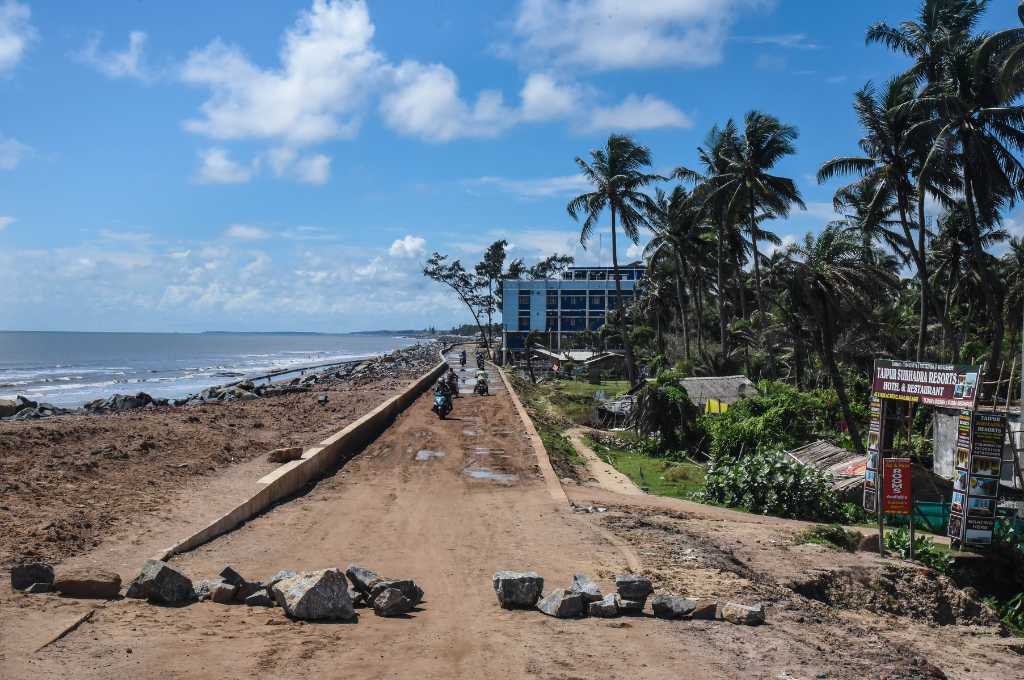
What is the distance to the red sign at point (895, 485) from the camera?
11.9 metres

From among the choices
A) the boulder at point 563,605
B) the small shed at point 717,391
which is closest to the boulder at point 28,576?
the boulder at point 563,605

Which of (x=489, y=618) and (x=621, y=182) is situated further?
(x=621, y=182)

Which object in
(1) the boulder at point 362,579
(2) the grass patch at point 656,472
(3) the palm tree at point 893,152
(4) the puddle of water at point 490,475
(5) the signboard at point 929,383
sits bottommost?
(2) the grass patch at point 656,472

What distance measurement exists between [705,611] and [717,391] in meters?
24.3

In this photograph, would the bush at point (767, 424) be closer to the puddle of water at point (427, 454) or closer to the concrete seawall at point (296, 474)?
the puddle of water at point (427, 454)

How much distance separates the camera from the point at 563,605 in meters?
7.71

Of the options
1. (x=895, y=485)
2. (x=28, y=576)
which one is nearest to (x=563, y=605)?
(x=28, y=576)

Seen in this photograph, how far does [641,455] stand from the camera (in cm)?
2527

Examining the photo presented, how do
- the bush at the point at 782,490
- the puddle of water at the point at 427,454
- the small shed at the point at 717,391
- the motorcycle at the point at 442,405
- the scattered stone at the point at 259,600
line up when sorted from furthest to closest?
the small shed at the point at 717,391
the motorcycle at the point at 442,405
the puddle of water at the point at 427,454
the bush at the point at 782,490
the scattered stone at the point at 259,600

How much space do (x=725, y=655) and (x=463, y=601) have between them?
2.57 meters

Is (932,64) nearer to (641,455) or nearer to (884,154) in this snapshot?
(884,154)

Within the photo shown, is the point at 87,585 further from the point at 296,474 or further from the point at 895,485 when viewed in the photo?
the point at 895,485

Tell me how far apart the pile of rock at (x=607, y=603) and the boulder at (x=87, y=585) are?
11.7 feet

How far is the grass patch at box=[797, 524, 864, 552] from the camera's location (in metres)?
13.0
